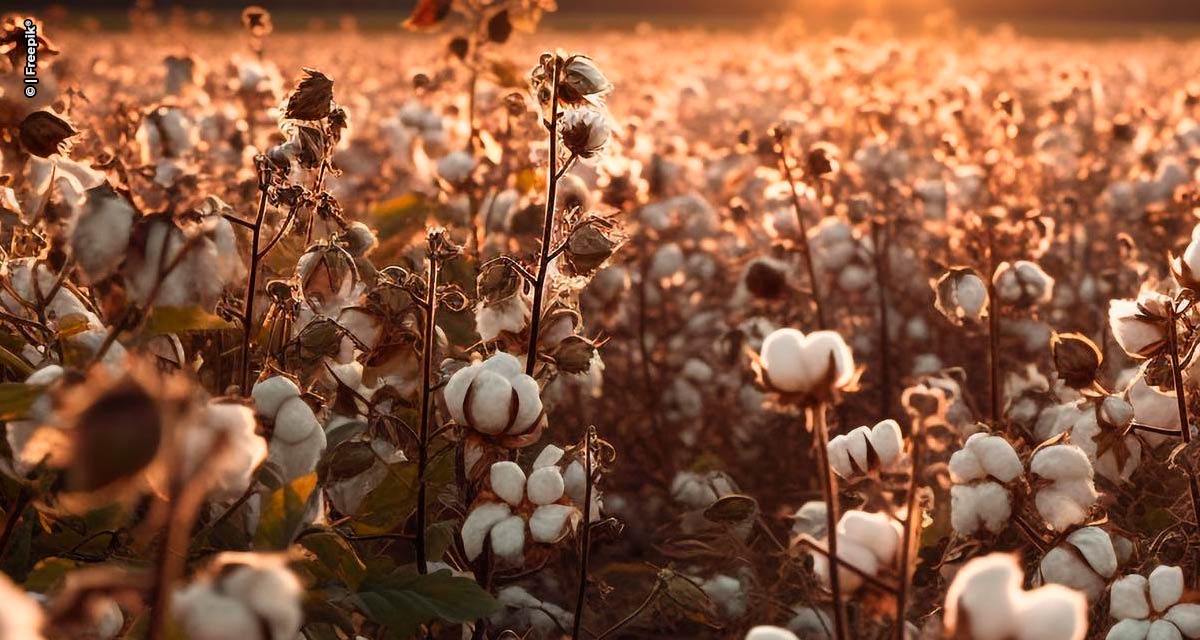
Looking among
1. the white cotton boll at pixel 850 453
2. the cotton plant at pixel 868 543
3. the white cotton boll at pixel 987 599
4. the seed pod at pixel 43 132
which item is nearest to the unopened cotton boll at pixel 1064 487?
the white cotton boll at pixel 850 453

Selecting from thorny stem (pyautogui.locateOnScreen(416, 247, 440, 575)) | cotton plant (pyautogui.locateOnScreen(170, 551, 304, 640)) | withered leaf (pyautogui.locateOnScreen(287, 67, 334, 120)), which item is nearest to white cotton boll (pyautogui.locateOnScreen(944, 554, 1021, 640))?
cotton plant (pyautogui.locateOnScreen(170, 551, 304, 640))

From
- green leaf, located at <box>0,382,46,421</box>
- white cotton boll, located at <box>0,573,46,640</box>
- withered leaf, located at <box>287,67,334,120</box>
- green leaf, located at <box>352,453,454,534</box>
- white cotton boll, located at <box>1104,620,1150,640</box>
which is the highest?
withered leaf, located at <box>287,67,334,120</box>

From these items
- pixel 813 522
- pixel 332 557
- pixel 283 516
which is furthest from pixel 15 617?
pixel 813 522

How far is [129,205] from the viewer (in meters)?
1.18

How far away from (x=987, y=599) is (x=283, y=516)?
2.04ft

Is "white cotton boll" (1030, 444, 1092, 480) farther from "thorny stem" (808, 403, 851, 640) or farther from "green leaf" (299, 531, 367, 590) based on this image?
"green leaf" (299, 531, 367, 590)

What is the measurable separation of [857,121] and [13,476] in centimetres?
469

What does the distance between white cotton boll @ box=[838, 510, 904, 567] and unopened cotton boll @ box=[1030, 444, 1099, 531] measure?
1.52ft

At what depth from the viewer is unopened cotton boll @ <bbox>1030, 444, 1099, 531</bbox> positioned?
1.66m

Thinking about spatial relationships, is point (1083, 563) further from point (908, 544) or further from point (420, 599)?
point (420, 599)

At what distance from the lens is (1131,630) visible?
1574mm

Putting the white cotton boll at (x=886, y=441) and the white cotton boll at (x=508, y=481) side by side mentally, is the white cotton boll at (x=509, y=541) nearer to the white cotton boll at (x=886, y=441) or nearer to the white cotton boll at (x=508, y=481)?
the white cotton boll at (x=508, y=481)

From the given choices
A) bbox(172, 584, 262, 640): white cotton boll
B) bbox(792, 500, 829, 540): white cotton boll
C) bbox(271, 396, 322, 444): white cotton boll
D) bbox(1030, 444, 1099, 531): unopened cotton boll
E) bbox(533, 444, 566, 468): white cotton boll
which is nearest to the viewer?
bbox(172, 584, 262, 640): white cotton boll

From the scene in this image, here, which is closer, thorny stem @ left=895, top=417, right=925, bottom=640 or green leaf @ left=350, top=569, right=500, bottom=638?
thorny stem @ left=895, top=417, right=925, bottom=640
